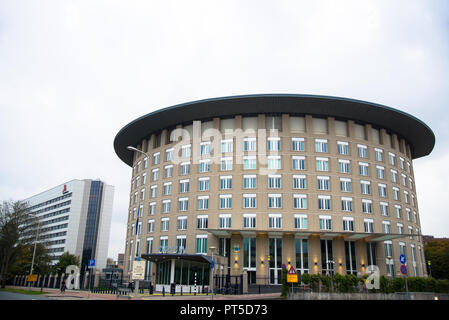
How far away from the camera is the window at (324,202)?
50094 mm

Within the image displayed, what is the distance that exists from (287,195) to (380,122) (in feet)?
63.7

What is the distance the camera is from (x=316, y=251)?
49.2 metres

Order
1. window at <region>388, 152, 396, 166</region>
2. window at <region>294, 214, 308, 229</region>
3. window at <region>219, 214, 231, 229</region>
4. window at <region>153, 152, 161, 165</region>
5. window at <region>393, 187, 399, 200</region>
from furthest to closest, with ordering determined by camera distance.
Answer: window at <region>153, 152, 161, 165</region>
window at <region>388, 152, 396, 166</region>
window at <region>393, 187, 399, 200</region>
window at <region>219, 214, 231, 229</region>
window at <region>294, 214, 308, 229</region>

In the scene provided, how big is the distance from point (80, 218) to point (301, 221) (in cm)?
9599

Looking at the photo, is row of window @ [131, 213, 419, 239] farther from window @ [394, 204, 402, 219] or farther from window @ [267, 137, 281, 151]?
window @ [267, 137, 281, 151]

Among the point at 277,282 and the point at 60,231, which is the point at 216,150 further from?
the point at 60,231

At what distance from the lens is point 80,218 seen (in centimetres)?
12375

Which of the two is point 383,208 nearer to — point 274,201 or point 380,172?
point 380,172

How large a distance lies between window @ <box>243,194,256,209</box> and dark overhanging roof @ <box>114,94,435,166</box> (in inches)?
492

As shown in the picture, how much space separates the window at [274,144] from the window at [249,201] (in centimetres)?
735

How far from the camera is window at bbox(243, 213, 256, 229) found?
1949 inches

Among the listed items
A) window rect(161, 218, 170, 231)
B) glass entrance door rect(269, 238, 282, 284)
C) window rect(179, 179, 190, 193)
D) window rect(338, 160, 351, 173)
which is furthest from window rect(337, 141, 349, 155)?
window rect(161, 218, 170, 231)

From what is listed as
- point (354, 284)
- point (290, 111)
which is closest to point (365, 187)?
point (290, 111)
